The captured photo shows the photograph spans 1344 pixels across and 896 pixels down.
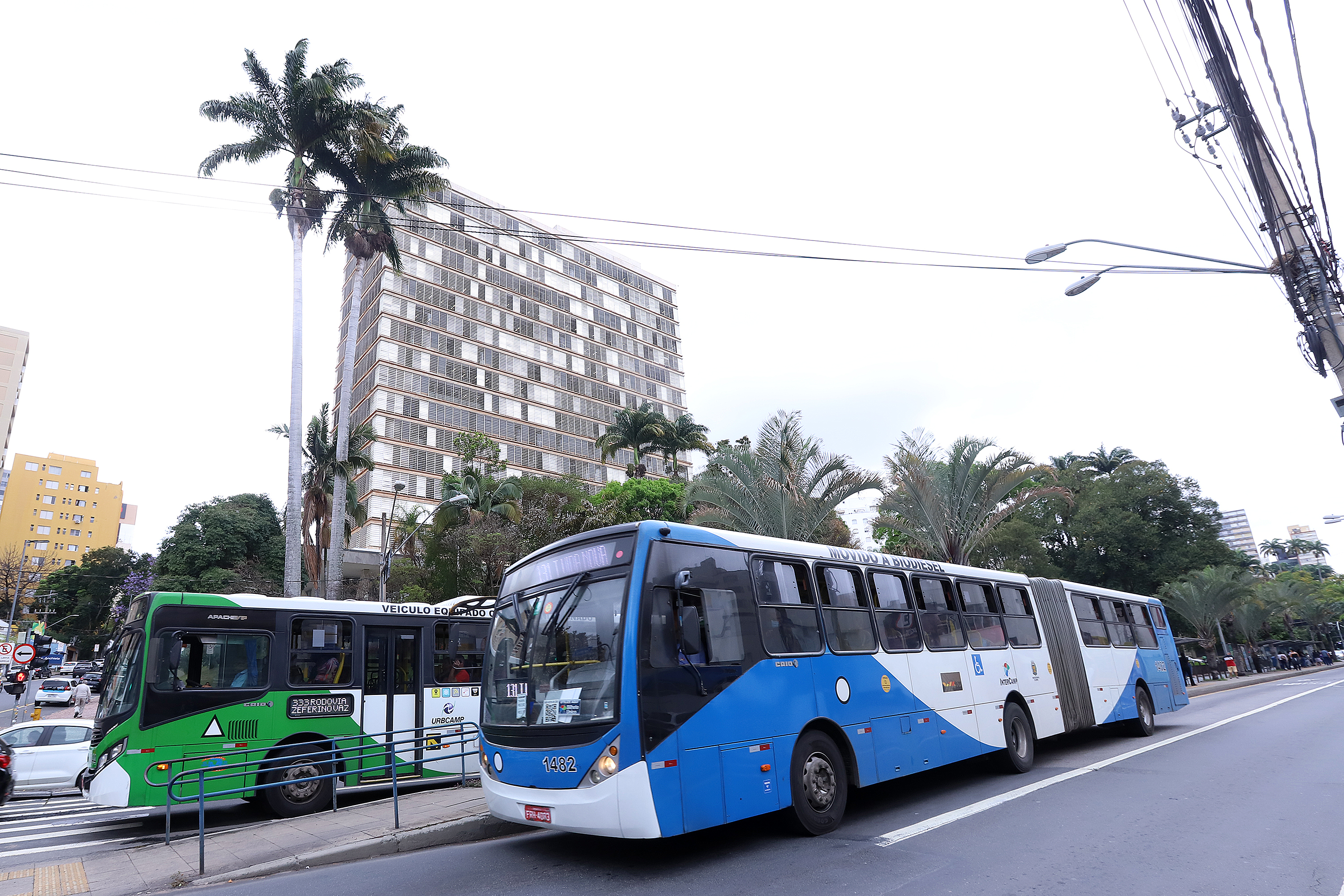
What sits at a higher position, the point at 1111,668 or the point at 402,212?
the point at 402,212

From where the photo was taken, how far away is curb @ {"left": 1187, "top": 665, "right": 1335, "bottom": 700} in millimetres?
31219

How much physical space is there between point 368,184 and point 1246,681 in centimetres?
4705

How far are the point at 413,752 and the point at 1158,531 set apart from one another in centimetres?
4422

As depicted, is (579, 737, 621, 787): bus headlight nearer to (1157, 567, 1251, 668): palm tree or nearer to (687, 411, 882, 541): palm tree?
(687, 411, 882, 541): palm tree

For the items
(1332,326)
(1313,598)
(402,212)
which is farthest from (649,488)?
(1313,598)

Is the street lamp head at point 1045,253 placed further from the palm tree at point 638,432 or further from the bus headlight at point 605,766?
the palm tree at point 638,432

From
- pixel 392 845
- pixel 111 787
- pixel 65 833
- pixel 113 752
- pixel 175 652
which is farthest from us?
pixel 65 833

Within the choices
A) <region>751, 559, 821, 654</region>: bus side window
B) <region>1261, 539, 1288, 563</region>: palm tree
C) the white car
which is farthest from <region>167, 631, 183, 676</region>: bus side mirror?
<region>1261, 539, 1288, 563</region>: palm tree

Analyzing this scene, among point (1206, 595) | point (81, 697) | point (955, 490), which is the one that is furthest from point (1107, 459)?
point (81, 697)

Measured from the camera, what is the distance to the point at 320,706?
11.2 meters

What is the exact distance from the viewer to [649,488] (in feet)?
142

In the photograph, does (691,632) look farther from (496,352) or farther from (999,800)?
(496,352)

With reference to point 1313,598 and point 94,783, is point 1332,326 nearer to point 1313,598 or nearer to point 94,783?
point 94,783

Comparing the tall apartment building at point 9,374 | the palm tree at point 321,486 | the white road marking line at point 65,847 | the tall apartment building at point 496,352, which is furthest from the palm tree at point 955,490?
the tall apartment building at point 9,374
